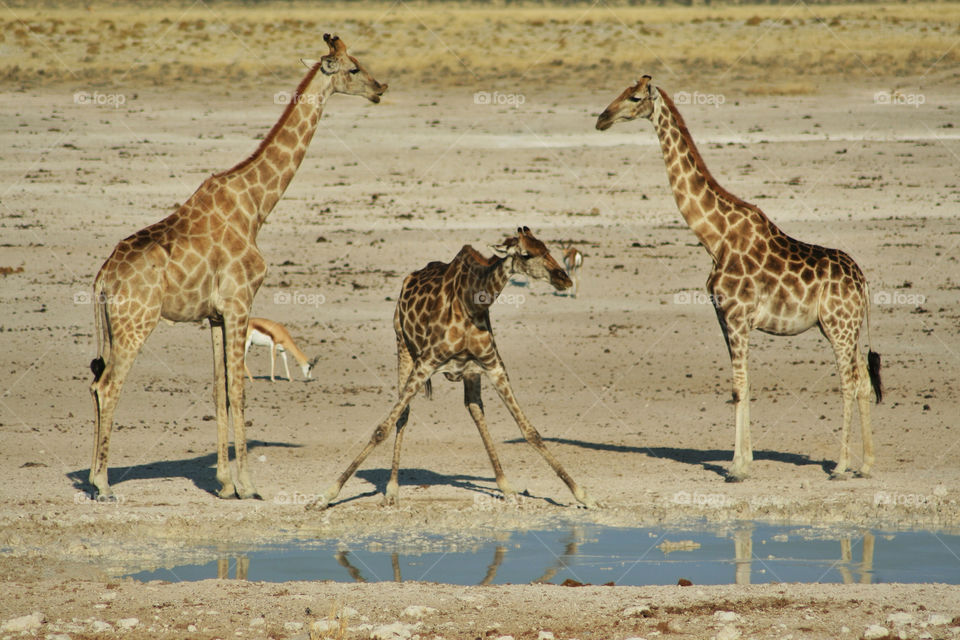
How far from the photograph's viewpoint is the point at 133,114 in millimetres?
33438

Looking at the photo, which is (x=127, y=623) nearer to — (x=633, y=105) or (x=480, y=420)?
(x=480, y=420)

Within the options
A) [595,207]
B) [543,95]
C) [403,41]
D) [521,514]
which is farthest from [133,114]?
[521,514]

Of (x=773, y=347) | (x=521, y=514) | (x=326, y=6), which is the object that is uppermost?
(x=326, y=6)

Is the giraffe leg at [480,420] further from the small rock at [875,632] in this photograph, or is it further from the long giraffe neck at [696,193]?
the small rock at [875,632]

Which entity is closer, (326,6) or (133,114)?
(133,114)

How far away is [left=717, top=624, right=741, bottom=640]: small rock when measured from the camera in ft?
26.3

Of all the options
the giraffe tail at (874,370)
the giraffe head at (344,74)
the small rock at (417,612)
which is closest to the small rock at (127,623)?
the small rock at (417,612)

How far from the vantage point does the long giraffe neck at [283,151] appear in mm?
12234

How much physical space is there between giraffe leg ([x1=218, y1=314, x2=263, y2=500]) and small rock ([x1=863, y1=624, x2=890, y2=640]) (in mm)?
5662

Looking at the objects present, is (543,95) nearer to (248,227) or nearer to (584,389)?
(584,389)

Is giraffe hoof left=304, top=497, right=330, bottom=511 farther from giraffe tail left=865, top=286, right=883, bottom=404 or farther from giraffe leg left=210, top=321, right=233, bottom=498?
giraffe tail left=865, top=286, right=883, bottom=404

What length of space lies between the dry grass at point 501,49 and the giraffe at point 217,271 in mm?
27525

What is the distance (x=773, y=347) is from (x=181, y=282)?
929 cm

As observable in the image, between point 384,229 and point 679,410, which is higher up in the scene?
point 384,229
